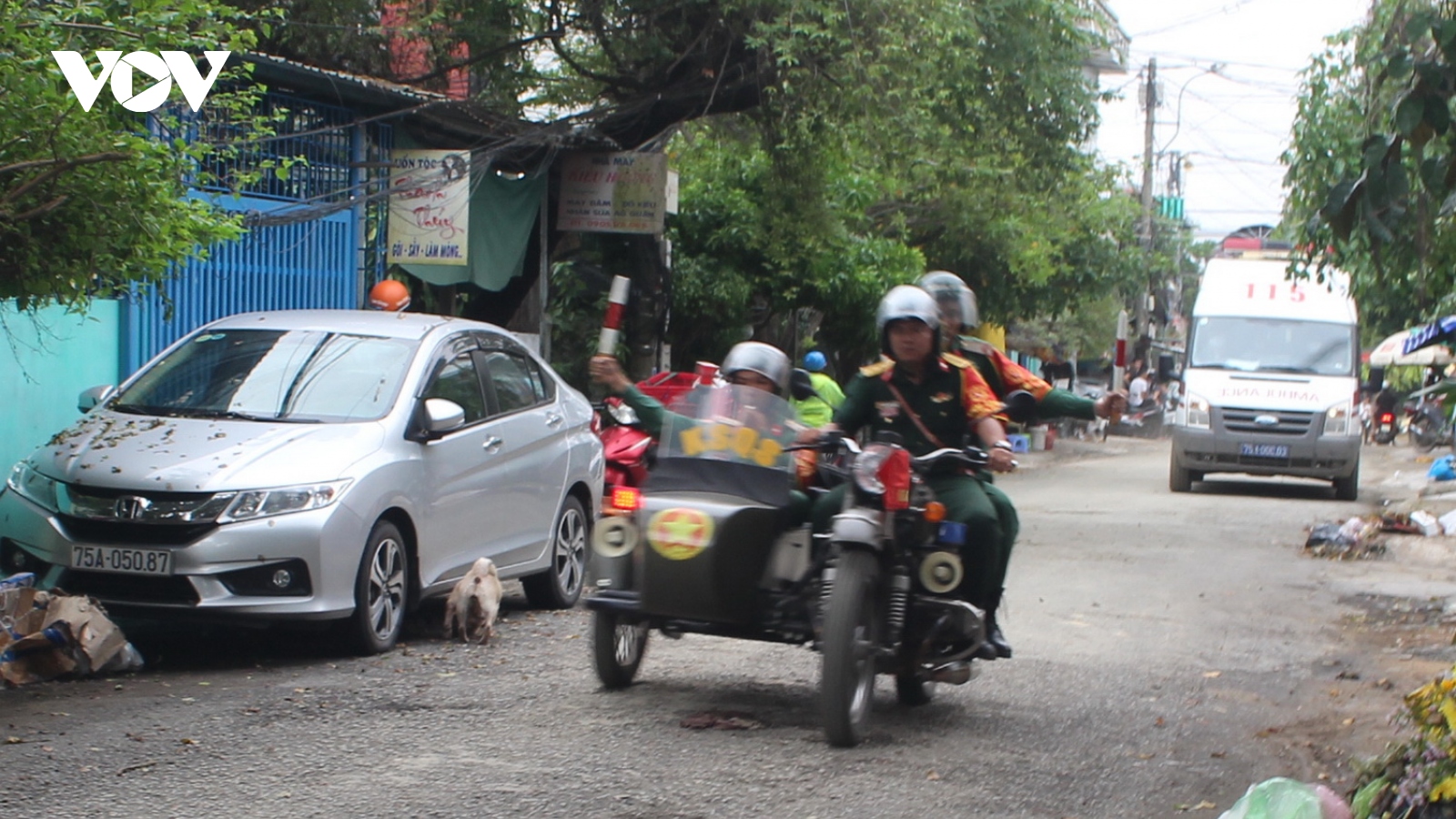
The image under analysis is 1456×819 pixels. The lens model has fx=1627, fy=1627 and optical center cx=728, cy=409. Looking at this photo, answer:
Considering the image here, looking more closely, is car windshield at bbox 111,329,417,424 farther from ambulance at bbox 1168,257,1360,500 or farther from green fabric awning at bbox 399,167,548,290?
ambulance at bbox 1168,257,1360,500

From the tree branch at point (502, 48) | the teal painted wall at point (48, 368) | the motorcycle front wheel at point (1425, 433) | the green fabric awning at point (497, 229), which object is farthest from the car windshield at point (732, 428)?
the motorcycle front wheel at point (1425, 433)

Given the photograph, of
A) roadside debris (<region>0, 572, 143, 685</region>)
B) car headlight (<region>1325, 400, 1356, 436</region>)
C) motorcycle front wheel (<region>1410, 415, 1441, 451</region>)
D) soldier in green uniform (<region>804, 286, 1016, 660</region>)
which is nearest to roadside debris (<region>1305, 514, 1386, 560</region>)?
car headlight (<region>1325, 400, 1356, 436</region>)

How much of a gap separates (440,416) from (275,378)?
926 millimetres

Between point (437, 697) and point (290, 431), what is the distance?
1.68 metres

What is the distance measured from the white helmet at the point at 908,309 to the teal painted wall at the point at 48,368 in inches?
262

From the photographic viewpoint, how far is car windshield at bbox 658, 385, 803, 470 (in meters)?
6.24

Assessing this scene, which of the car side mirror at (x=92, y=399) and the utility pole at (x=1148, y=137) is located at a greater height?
the utility pole at (x=1148, y=137)

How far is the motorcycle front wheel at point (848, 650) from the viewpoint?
18.6ft

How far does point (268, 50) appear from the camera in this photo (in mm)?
16797

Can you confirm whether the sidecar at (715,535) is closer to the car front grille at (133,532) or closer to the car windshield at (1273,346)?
the car front grille at (133,532)

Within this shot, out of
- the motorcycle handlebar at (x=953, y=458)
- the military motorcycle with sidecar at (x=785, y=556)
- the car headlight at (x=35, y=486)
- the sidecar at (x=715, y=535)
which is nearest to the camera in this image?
the military motorcycle with sidecar at (x=785, y=556)

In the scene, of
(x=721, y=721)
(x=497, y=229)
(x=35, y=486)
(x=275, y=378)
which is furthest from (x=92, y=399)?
(x=497, y=229)

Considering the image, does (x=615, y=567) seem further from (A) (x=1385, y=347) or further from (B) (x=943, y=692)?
(A) (x=1385, y=347)

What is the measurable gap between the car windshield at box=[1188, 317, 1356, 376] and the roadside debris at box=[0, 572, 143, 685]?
55.1ft
